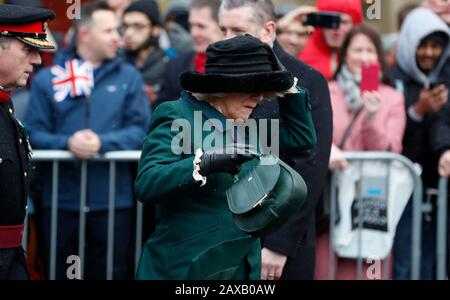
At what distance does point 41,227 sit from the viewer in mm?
7426

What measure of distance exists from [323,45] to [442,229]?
59.9 inches

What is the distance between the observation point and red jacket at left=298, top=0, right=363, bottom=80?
788cm

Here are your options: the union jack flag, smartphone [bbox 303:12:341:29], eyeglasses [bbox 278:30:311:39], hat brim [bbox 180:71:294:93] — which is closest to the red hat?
smartphone [bbox 303:12:341:29]

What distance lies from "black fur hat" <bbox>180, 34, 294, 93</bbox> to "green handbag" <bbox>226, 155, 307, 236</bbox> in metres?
0.41

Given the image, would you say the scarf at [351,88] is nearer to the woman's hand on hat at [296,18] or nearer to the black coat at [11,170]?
the woman's hand on hat at [296,18]

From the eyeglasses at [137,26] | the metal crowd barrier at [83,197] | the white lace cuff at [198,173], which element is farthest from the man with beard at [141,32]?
the white lace cuff at [198,173]

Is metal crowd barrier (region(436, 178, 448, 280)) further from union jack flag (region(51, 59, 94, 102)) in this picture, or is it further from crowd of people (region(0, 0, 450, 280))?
union jack flag (region(51, 59, 94, 102))

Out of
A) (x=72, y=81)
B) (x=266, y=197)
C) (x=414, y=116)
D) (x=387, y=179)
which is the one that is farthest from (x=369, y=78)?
(x=266, y=197)

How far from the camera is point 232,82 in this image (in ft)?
15.9

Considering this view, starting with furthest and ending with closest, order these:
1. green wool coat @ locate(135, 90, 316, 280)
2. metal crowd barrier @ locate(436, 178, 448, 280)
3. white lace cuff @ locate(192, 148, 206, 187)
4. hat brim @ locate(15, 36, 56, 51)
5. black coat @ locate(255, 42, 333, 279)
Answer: metal crowd barrier @ locate(436, 178, 448, 280), black coat @ locate(255, 42, 333, 279), hat brim @ locate(15, 36, 56, 51), green wool coat @ locate(135, 90, 316, 280), white lace cuff @ locate(192, 148, 206, 187)

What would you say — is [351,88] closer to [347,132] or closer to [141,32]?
[347,132]

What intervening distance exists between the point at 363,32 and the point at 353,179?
1.10m
